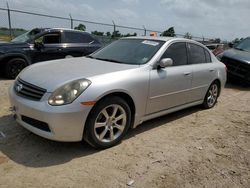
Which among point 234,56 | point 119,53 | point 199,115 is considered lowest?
point 199,115

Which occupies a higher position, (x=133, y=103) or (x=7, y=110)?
(x=133, y=103)

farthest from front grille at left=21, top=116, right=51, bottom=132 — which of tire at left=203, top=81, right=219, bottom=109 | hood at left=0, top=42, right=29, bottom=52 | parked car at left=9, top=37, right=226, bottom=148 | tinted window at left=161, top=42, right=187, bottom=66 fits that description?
hood at left=0, top=42, right=29, bottom=52

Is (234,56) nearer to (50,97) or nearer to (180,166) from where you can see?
(180,166)

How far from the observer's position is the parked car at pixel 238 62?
950cm

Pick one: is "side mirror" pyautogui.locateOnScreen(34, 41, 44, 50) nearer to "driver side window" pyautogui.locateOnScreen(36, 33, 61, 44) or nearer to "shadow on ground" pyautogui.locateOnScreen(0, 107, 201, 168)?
"driver side window" pyautogui.locateOnScreen(36, 33, 61, 44)

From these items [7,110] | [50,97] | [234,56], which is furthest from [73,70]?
[234,56]

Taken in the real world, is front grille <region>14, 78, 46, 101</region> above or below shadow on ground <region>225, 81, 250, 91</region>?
above

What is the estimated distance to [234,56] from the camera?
9898 mm

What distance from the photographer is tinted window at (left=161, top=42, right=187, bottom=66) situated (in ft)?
16.5

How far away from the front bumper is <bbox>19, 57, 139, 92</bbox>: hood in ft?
0.80

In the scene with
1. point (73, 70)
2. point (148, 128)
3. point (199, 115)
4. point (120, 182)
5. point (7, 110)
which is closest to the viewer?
point (120, 182)

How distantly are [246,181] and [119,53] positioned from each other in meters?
2.79

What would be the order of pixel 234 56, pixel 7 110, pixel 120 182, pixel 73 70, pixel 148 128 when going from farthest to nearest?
pixel 234 56 → pixel 7 110 → pixel 148 128 → pixel 73 70 → pixel 120 182

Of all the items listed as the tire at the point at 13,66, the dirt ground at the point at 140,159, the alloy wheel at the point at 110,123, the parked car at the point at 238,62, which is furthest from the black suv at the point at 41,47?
the alloy wheel at the point at 110,123
